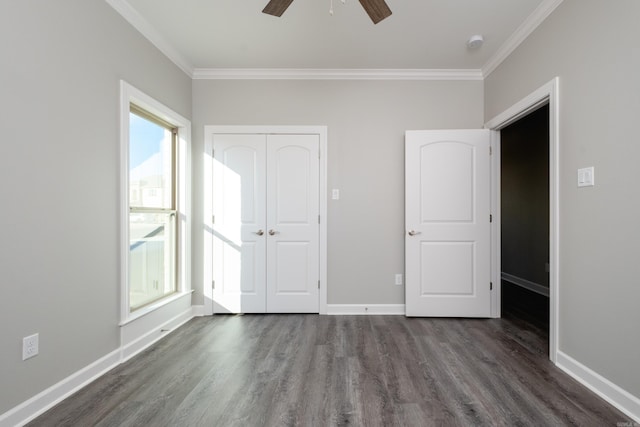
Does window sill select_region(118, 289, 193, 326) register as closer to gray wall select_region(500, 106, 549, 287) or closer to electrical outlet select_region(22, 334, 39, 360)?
electrical outlet select_region(22, 334, 39, 360)

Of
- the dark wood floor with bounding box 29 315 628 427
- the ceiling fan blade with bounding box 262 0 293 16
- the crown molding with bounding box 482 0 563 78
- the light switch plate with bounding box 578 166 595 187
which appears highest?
the crown molding with bounding box 482 0 563 78

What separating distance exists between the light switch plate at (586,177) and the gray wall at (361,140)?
4.89 feet

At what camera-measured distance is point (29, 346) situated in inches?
60.6

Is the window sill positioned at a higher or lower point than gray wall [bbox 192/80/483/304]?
lower

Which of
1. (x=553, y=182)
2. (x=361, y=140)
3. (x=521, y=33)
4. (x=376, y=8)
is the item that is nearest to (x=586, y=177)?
(x=553, y=182)

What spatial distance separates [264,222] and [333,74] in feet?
5.94

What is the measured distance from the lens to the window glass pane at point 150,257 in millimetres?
2428

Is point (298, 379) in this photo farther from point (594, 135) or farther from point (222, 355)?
point (594, 135)

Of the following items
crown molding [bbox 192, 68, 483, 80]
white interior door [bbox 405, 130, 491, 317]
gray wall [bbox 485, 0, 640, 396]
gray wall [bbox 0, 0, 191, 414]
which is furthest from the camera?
crown molding [bbox 192, 68, 483, 80]

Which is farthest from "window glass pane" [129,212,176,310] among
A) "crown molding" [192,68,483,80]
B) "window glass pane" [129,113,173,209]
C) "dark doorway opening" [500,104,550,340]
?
"dark doorway opening" [500,104,550,340]

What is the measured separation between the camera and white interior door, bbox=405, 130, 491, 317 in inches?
118

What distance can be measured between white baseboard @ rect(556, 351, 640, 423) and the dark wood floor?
56 mm

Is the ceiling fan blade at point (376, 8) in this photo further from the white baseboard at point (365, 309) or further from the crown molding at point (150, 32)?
the white baseboard at point (365, 309)

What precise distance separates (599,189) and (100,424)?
124 inches
